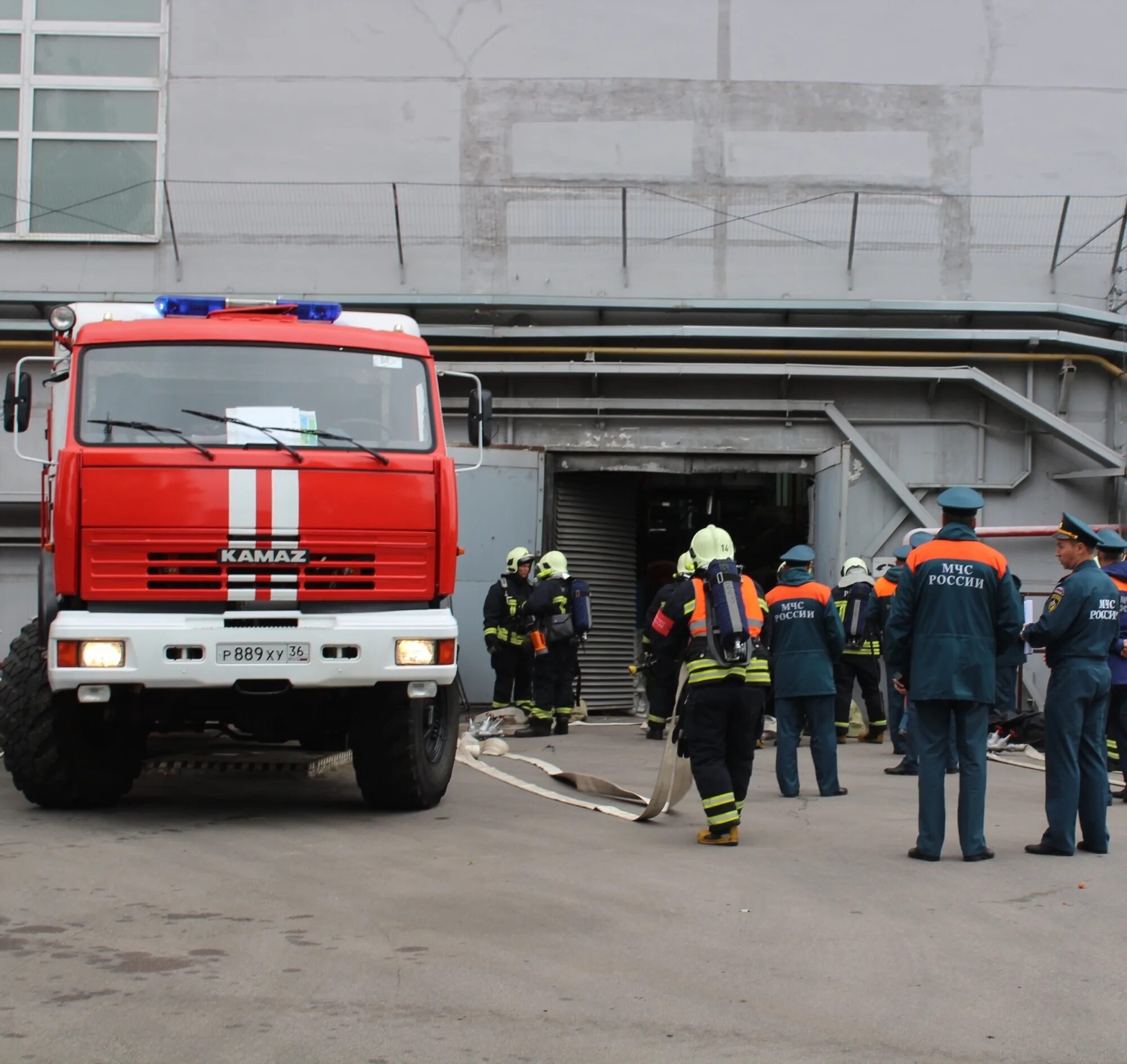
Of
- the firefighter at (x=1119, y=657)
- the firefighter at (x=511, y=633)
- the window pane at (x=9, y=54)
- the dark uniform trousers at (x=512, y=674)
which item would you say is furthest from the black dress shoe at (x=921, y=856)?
the window pane at (x=9, y=54)

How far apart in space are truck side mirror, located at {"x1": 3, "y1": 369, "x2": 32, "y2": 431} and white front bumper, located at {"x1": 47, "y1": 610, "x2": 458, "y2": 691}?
1.54 metres

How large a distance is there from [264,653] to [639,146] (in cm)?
1201

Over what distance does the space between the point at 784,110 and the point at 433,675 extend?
1237 centimetres

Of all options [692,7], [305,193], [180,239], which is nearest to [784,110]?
[692,7]

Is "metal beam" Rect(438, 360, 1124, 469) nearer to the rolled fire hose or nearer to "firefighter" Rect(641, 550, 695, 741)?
"firefighter" Rect(641, 550, 695, 741)

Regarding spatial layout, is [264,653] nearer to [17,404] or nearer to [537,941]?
[17,404]

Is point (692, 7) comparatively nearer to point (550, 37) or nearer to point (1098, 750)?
point (550, 37)

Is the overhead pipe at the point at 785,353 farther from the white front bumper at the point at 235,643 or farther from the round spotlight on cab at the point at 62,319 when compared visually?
the white front bumper at the point at 235,643

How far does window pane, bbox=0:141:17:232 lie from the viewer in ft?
61.2

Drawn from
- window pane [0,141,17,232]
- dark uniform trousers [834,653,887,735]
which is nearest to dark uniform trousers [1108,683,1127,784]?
dark uniform trousers [834,653,887,735]

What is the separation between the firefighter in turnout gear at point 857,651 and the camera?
14305 mm

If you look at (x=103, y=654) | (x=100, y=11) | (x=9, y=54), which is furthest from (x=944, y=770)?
(x=9, y=54)

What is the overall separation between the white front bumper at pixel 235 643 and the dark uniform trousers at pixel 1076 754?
3.29 metres

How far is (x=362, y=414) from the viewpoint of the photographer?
343 inches
